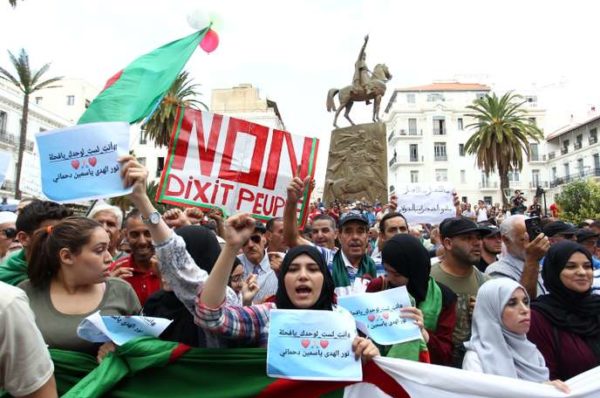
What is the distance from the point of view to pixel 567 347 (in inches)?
122

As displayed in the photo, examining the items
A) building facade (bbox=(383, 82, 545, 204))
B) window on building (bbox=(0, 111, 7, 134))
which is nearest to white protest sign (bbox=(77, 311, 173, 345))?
window on building (bbox=(0, 111, 7, 134))

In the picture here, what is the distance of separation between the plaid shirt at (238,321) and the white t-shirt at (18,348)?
0.71 m

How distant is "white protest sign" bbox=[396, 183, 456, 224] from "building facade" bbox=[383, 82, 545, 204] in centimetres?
5340

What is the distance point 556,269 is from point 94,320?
9.27 ft

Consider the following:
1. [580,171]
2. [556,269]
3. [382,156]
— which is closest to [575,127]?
[580,171]

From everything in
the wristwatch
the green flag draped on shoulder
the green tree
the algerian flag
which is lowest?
the algerian flag

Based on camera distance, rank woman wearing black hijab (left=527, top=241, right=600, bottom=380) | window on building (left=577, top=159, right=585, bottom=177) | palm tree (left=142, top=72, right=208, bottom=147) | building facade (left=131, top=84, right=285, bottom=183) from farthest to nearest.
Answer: building facade (left=131, top=84, right=285, bottom=183), window on building (left=577, top=159, right=585, bottom=177), palm tree (left=142, top=72, right=208, bottom=147), woman wearing black hijab (left=527, top=241, right=600, bottom=380)

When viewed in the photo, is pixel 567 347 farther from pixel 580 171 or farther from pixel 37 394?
pixel 580 171

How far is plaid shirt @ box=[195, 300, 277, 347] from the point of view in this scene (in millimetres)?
2418

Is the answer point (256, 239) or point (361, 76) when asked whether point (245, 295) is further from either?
point (361, 76)

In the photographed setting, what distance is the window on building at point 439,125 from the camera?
6456cm

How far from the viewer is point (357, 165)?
17953 mm

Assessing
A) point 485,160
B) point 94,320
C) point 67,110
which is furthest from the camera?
point 67,110

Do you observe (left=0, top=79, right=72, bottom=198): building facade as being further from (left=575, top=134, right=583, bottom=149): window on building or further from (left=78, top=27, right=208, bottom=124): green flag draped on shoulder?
(left=575, top=134, right=583, bottom=149): window on building
